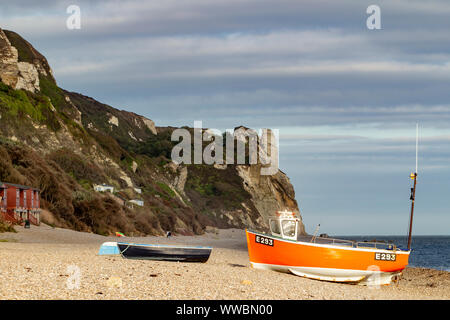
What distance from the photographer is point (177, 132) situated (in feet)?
555

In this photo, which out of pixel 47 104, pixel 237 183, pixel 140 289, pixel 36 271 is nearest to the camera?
pixel 140 289

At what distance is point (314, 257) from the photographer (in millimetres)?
27406

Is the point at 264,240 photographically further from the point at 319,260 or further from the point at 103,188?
the point at 103,188

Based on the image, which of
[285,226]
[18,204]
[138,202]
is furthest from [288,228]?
[138,202]

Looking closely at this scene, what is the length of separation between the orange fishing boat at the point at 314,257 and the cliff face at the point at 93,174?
30.8m

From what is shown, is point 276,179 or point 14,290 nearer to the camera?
point 14,290

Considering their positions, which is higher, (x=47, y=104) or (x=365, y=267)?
(x=47, y=104)

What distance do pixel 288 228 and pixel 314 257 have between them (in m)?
A: 2.09

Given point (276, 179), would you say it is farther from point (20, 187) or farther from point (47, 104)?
point (20, 187)

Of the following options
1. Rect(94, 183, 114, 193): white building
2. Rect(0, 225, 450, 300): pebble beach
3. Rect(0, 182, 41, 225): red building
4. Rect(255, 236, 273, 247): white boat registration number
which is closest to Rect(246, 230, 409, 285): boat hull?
Rect(255, 236, 273, 247): white boat registration number

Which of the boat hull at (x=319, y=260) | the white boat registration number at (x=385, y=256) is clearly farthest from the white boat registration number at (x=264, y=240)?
the white boat registration number at (x=385, y=256)

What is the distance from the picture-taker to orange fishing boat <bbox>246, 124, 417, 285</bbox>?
27453 millimetres
